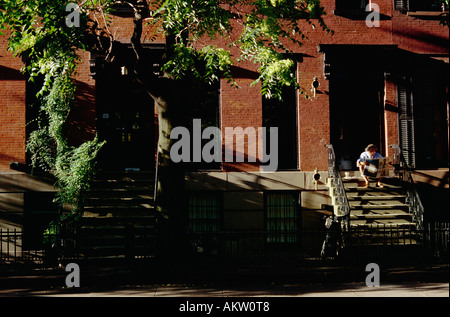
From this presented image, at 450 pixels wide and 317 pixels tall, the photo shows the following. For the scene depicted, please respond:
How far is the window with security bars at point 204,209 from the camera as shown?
13.5 meters

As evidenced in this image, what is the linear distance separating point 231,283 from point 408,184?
248 inches

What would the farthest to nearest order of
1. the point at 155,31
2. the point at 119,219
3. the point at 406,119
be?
the point at 406,119 < the point at 119,219 < the point at 155,31

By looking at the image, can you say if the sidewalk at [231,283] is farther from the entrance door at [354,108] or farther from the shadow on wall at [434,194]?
the entrance door at [354,108]

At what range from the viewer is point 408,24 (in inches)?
558

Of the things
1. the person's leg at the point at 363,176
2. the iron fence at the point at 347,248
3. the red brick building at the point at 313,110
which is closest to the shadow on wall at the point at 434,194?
the red brick building at the point at 313,110

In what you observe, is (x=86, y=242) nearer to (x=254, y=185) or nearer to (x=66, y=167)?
(x=66, y=167)

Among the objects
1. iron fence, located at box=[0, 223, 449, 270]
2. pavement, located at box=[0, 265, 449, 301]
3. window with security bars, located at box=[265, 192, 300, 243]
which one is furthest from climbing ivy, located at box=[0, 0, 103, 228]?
Answer: window with security bars, located at box=[265, 192, 300, 243]

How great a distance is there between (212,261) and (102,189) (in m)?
4.10

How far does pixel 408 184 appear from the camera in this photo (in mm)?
12539

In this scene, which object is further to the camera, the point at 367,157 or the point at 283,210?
the point at 283,210

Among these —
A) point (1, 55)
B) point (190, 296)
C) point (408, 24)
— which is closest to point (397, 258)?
point (190, 296)

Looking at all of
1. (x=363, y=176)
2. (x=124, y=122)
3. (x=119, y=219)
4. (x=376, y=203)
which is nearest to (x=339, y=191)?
(x=363, y=176)

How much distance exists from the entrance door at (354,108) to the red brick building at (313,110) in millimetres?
33

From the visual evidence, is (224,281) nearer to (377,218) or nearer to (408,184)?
(377,218)
